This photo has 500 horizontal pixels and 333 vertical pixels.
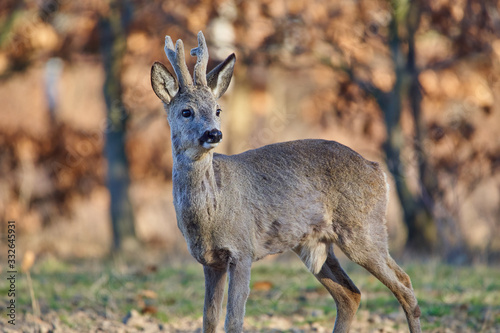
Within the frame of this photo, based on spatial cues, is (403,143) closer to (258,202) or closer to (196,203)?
(258,202)

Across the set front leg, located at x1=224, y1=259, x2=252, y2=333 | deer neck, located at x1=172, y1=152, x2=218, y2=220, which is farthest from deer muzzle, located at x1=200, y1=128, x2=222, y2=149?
front leg, located at x1=224, y1=259, x2=252, y2=333

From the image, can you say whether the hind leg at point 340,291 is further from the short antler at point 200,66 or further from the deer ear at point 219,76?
the short antler at point 200,66

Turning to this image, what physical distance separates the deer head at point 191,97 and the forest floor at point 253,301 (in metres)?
1.96

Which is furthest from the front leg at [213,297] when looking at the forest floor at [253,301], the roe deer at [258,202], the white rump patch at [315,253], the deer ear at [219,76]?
the deer ear at [219,76]

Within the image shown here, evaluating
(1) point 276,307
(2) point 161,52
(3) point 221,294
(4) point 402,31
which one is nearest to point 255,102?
(2) point 161,52

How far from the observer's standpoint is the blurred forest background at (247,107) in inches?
450

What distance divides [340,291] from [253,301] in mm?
1487

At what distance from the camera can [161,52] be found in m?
12.8

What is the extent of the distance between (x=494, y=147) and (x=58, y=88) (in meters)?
12.1

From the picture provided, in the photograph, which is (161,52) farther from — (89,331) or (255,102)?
(89,331)

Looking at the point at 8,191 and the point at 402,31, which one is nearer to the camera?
the point at 402,31

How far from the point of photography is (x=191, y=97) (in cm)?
507

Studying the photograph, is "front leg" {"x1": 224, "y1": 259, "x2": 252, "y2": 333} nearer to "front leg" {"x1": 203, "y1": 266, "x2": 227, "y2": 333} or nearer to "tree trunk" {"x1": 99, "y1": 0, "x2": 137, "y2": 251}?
"front leg" {"x1": 203, "y1": 266, "x2": 227, "y2": 333}

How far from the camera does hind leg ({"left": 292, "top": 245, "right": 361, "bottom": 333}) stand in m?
5.85
